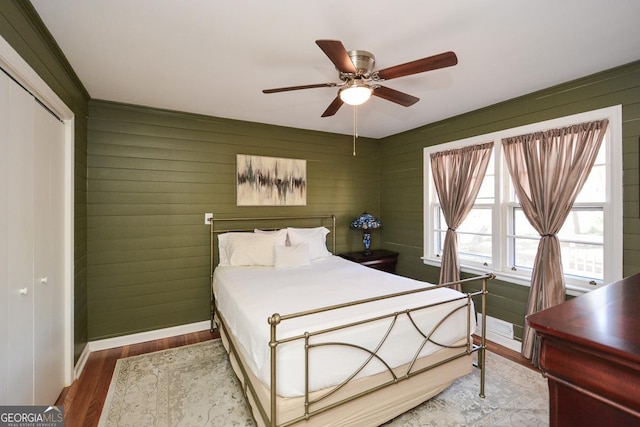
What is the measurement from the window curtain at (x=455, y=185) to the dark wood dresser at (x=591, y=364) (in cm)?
248

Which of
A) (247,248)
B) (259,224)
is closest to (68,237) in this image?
Answer: (247,248)

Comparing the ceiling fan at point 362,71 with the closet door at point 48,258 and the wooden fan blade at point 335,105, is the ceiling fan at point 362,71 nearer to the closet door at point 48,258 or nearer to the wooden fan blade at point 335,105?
the wooden fan blade at point 335,105

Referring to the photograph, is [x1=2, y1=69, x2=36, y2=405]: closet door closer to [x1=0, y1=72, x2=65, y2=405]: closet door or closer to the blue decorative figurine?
[x1=0, y1=72, x2=65, y2=405]: closet door

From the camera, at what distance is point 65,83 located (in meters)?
2.26

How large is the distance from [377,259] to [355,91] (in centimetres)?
272

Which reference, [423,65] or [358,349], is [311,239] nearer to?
[358,349]

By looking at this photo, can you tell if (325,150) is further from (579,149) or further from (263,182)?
(579,149)

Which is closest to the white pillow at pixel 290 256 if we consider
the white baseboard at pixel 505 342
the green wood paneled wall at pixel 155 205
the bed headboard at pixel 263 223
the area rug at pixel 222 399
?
the bed headboard at pixel 263 223

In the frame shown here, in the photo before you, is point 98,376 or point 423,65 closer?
point 423,65

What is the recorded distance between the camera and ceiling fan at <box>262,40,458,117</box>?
1580 mm

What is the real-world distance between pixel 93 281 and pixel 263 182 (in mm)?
2158

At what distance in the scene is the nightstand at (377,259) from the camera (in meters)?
4.04

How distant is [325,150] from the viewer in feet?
14.0

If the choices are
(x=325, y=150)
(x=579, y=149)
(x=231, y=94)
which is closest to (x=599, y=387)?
(x=579, y=149)
